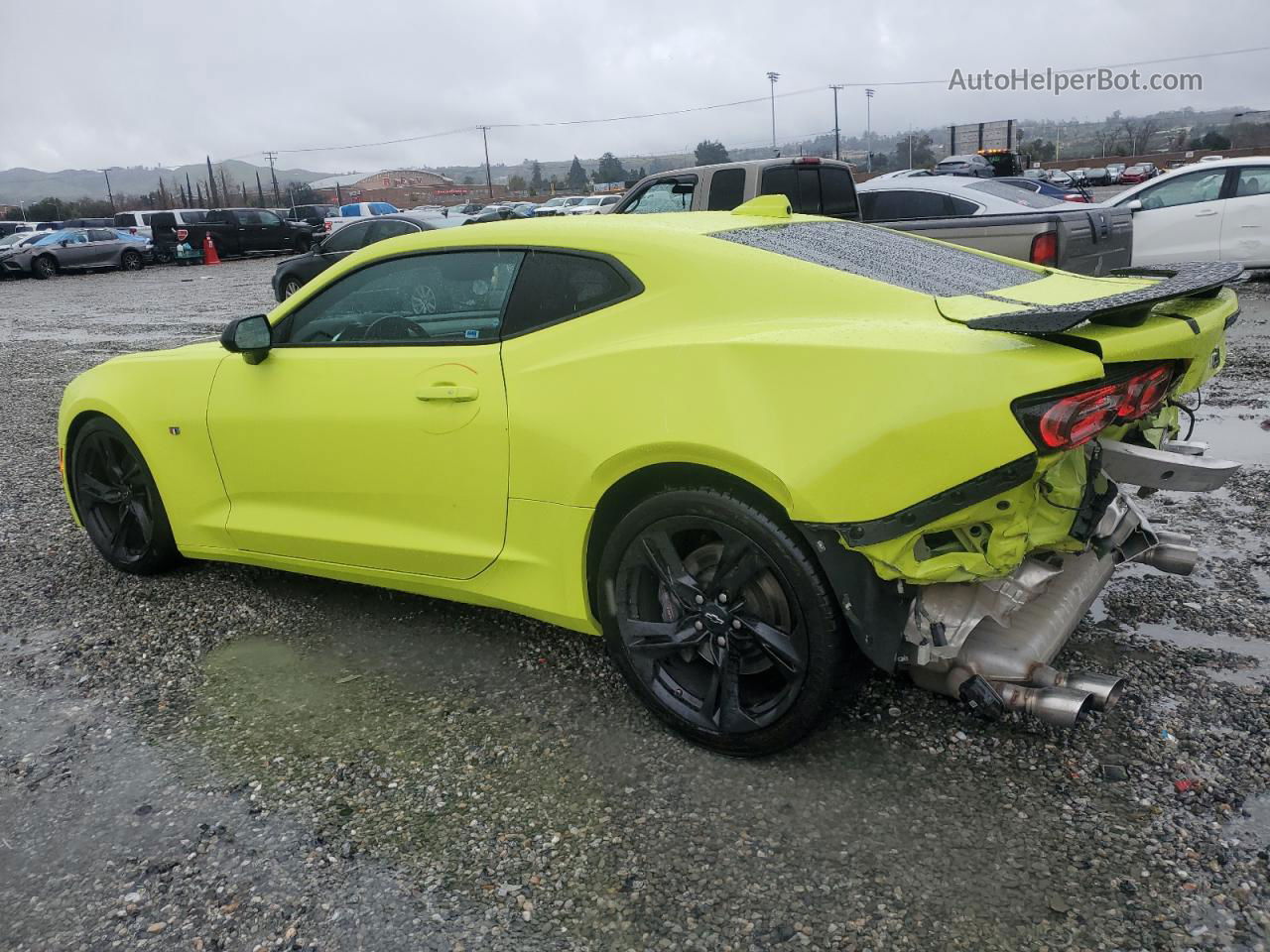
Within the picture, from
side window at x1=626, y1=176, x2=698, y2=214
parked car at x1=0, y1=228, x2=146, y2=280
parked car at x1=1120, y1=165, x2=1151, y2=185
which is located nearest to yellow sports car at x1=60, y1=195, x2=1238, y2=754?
side window at x1=626, y1=176, x2=698, y2=214

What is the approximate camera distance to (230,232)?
31484mm

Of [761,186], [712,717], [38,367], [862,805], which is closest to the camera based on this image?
[862,805]

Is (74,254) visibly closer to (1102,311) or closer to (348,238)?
(348,238)

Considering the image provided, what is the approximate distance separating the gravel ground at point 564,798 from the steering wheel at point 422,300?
1202 mm

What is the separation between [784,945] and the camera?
223 centimetres

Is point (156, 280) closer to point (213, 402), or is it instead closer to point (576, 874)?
point (213, 402)

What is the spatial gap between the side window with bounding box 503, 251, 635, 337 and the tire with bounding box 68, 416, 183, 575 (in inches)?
80.9

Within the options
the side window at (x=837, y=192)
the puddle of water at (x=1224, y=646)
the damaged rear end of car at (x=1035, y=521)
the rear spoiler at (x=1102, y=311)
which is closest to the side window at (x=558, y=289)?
the damaged rear end of car at (x=1035, y=521)

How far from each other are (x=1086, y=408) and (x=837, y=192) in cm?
825

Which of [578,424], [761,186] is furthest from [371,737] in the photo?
[761,186]

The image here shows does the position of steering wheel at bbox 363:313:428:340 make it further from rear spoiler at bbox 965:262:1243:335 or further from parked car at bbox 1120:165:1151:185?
parked car at bbox 1120:165:1151:185

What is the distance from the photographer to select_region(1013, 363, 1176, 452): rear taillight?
2.32m

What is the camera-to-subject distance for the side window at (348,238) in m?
15.6

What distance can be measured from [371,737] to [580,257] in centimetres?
162
